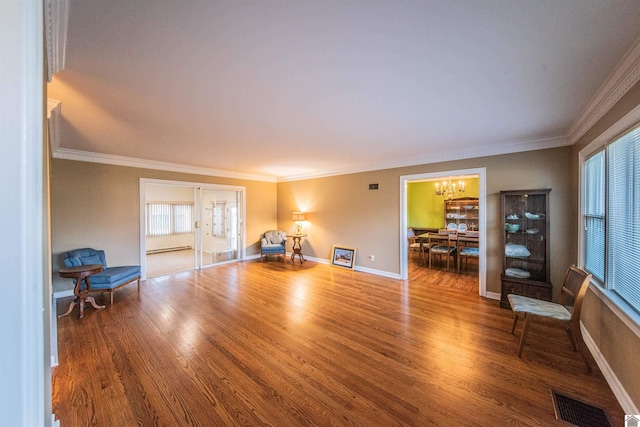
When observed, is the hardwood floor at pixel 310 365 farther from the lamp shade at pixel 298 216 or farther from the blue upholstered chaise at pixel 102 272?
Answer: the lamp shade at pixel 298 216

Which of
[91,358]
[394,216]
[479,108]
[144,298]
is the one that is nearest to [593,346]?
[479,108]

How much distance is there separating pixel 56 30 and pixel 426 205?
27.0ft

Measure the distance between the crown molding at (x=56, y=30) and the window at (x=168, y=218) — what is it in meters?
7.07

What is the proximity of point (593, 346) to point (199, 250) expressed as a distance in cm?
670

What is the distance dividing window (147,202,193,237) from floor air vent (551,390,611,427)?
9266 mm

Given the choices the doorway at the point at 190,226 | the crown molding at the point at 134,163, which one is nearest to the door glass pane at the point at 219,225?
the doorway at the point at 190,226

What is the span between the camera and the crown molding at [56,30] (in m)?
1.26

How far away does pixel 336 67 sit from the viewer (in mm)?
1798

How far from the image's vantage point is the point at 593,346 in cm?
245

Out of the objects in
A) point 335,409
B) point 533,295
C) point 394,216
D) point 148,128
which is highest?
point 148,128

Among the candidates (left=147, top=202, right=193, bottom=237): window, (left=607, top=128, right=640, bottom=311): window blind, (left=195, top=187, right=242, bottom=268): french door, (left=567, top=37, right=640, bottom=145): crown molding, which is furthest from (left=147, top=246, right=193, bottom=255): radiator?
(left=567, top=37, right=640, bottom=145): crown molding

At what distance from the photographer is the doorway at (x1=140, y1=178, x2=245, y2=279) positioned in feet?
19.0

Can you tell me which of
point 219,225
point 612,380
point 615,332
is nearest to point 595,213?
point 615,332
